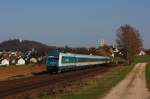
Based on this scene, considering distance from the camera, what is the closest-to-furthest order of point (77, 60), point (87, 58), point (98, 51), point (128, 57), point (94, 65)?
point (77, 60), point (87, 58), point (94, 65), point (128, 57), point (98, 51)

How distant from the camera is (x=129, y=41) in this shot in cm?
15538

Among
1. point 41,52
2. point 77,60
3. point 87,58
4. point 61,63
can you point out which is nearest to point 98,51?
point 41,52

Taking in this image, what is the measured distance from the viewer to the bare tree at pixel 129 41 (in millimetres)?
155625

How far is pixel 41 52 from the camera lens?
136750mm

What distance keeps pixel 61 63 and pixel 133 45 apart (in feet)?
321

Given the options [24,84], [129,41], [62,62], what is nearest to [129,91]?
[24,84]

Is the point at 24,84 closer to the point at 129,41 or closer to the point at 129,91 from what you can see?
the point at 129,91

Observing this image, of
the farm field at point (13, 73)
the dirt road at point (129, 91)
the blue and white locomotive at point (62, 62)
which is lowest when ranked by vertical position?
the dirt road at point (129, 91)

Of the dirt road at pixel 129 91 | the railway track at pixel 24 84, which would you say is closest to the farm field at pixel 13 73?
the railway track at pixel 24 84

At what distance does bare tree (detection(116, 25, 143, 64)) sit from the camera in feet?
511

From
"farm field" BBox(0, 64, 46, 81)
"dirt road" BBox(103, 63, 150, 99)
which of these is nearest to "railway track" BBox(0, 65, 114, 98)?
"farm field" BBox(0, 64, 46, 81)

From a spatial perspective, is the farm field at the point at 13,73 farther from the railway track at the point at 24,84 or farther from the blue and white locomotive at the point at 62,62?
the railway track at the point at 24,84

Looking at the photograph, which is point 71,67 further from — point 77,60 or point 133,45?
point 133,45

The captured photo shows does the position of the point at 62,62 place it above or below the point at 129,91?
above
